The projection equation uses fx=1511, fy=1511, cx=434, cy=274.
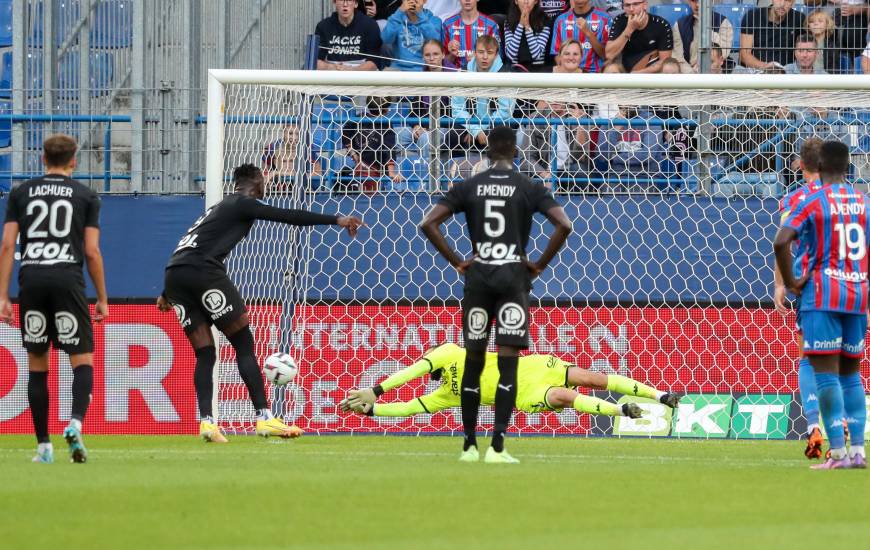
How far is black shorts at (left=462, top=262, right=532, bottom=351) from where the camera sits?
8.73 metres

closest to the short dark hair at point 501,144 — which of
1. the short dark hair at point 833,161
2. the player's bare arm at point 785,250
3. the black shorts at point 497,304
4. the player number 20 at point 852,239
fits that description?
the black shorts at point 497,304

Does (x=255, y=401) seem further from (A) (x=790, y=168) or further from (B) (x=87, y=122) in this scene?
(A) (x=790, y=168)

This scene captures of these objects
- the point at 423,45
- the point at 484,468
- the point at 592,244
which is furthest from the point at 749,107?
the point at 484,468

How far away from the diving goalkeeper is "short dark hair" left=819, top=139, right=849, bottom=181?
2870mm

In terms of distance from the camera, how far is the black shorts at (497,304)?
8734mm

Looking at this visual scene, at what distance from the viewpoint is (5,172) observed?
46.5 feet

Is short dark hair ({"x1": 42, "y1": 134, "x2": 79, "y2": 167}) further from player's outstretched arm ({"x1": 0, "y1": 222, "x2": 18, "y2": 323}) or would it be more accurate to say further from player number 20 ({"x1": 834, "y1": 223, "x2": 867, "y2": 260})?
player number 20 ({"x1": 834, "y1": 223, "x2": 867, "y2": 260})

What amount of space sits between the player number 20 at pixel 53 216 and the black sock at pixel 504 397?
8.76ft

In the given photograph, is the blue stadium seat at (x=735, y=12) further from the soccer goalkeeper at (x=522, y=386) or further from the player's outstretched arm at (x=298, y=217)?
the player's outstretched arm at (x=298, y=217)

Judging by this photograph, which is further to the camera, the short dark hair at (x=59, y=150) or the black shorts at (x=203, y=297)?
the black shorts at (x=203, y=297)

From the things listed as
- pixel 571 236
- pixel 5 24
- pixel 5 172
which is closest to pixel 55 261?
pixel 5 172

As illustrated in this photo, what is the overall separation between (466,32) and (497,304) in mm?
8026

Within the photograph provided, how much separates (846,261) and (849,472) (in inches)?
47.3

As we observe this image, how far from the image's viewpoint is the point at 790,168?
557 inches
